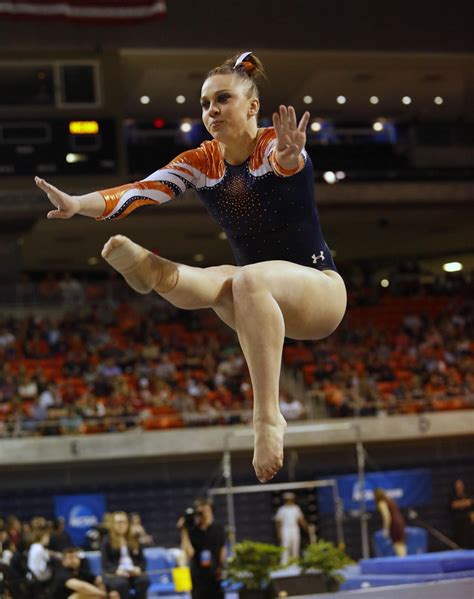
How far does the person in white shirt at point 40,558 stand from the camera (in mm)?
10823

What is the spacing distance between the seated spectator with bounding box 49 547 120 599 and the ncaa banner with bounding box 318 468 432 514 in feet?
27.9

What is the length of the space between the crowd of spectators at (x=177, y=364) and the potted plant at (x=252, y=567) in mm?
6128

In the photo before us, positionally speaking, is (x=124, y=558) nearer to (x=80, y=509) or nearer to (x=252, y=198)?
(x=252, y=198)

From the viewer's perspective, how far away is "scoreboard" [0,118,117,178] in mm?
16891

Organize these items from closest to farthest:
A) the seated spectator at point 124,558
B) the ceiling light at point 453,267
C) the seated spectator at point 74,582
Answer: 1. the seated spectator at point 74,582
2. the seated spectator at point 124,558
3. the ceiling light at point 453,267

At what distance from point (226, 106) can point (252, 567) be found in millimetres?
7285

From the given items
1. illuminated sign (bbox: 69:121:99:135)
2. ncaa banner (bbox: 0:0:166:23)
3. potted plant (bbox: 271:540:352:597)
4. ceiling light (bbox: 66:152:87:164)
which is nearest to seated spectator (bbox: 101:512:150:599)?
potted plant (bbox: 271:540:352:597)

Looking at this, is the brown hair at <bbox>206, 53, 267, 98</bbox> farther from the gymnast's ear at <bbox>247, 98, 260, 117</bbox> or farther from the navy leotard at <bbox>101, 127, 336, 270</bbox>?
the navy leotard at <bbox>101, 127, 336, 270</bbox>

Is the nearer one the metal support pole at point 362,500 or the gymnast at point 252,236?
the gymnast at point 252,236

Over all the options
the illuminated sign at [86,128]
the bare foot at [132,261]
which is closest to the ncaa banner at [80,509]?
the illuminated sign at [86,128]

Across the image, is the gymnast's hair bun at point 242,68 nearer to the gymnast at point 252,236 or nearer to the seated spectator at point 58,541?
the gymnast at point 252,236

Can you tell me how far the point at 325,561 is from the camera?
1138 cm

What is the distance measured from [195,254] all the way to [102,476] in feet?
31.0

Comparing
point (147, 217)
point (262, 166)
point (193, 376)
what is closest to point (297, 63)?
point (147, 217)
